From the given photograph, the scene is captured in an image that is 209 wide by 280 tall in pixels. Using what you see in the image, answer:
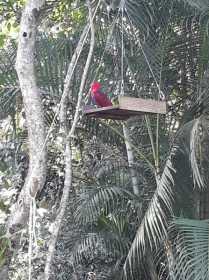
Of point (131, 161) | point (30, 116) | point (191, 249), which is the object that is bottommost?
point (191, 249)

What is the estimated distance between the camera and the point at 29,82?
2.15 m

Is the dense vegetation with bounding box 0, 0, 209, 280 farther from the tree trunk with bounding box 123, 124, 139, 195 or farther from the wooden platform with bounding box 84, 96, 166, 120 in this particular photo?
the wooden platform with bounding box 84, 96, 166, 120

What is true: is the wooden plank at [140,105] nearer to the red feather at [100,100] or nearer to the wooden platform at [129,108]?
the wooden platform at [129,108]

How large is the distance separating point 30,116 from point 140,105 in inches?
22.4

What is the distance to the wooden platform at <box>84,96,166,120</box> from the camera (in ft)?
7.58

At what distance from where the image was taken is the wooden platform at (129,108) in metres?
2.31

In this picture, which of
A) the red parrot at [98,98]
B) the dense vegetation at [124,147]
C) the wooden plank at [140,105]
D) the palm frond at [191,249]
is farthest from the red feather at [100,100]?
the palm frond at [191,249]

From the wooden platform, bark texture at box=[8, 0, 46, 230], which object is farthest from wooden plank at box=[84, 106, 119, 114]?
bark texture at box=[8, 0, 46, 230]

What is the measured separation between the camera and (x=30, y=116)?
6.95 feet

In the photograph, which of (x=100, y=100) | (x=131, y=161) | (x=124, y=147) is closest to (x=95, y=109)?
(x=100, y=100)

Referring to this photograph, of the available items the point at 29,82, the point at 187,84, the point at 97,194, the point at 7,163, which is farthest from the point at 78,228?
the point at 29,82

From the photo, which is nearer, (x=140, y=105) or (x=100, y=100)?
(x=140, y=105)

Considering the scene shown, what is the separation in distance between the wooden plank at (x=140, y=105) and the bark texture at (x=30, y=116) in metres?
0.40

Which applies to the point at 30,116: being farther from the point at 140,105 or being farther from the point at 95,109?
the point at 140,105
